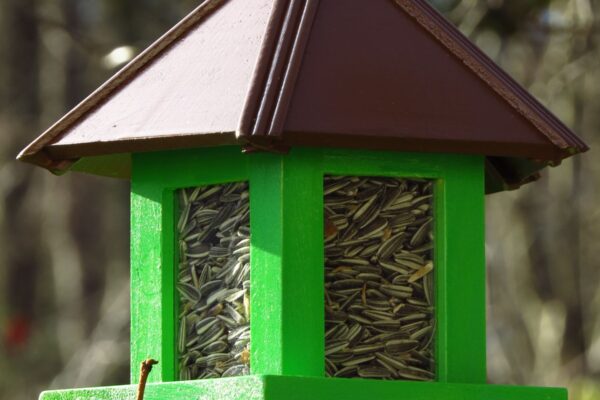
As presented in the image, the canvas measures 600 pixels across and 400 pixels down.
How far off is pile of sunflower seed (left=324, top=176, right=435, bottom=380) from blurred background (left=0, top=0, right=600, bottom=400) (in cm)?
617

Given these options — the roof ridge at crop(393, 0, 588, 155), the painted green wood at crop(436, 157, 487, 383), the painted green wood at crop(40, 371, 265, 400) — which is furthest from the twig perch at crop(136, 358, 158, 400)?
the roof ridge at crop(393, 0, 588, 155)

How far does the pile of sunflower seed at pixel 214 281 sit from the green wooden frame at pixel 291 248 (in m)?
0.03

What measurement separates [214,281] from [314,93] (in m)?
0.47

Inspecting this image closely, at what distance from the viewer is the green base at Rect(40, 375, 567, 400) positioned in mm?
3223

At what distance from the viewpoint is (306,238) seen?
344cm

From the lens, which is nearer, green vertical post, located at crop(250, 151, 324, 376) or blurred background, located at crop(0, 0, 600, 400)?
green vertical post, located at crop(250, 151, 324, 376)

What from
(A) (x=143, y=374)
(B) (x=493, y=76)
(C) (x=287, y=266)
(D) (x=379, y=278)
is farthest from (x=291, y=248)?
(B) (x=493, y=76)

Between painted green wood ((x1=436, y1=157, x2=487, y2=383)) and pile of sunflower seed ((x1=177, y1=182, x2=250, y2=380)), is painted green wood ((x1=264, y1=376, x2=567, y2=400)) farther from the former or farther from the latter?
pile of sunflower seed ((x1=177, y1=182, x2=250, y2=380))

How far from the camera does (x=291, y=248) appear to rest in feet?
11.2

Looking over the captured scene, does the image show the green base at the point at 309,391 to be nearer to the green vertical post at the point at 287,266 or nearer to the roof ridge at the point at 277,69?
the green vertical post at the point at 287,266

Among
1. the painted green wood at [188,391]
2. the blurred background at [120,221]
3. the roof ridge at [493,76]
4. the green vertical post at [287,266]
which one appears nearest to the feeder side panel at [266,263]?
the green vertical post at [287,266]

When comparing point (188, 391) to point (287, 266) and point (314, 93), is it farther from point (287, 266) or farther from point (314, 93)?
point (314, 93)

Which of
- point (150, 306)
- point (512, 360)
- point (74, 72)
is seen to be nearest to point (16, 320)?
point (74, 72)

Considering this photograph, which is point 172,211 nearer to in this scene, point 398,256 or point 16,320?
point 398,256
